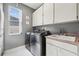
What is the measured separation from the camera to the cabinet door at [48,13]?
2.02m

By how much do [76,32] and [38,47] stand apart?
0.87 metres

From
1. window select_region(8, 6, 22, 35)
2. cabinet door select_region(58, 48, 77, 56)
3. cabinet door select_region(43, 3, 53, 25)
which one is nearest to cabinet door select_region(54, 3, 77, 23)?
cabinet door select_region(43, 3, 53, 25)

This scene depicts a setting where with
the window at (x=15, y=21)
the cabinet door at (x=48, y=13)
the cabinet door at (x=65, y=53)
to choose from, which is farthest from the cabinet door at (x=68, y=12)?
the window at (x=15, y=21)

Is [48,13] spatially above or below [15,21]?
above

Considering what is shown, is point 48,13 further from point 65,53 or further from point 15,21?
point 65,53

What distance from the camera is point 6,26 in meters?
1.77

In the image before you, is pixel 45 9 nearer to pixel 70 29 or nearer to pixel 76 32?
pixel 70 29

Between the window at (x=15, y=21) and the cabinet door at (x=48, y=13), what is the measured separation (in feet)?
2.06

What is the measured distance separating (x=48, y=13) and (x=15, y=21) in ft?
2.49

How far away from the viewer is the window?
1.77 metres

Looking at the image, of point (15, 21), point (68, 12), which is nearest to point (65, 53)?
point (68, 12)

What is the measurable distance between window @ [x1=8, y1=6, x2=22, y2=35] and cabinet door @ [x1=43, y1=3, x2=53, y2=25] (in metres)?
0.63

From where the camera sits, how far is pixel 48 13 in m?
2.16

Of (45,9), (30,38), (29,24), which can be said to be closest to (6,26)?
(29,24)
